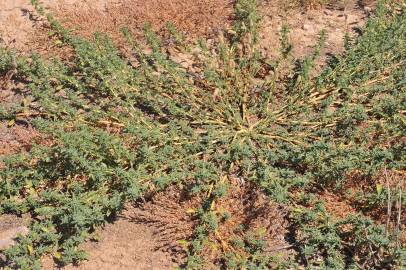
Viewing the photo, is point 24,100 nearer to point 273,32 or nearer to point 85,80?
point 85,80

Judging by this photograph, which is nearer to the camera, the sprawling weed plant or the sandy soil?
the sprawling weed plant

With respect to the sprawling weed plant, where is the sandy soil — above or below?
below

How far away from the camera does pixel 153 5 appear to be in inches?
245

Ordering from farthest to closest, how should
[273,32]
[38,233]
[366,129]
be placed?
[273,32], [366,129], [38,233]

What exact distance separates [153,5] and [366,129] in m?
3.15

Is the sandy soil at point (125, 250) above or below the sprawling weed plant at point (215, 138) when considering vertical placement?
below

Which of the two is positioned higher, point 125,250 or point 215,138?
point 215,138

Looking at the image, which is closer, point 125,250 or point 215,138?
point 125,250

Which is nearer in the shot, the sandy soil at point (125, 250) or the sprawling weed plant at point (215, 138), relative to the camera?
the sprawling weed plant at point (215, 138)

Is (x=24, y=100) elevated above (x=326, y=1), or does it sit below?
below

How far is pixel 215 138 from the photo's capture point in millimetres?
4707

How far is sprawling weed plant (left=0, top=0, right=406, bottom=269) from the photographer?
3.93 m

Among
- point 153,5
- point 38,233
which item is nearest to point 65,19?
point 153,5

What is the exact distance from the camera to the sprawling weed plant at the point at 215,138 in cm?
393
